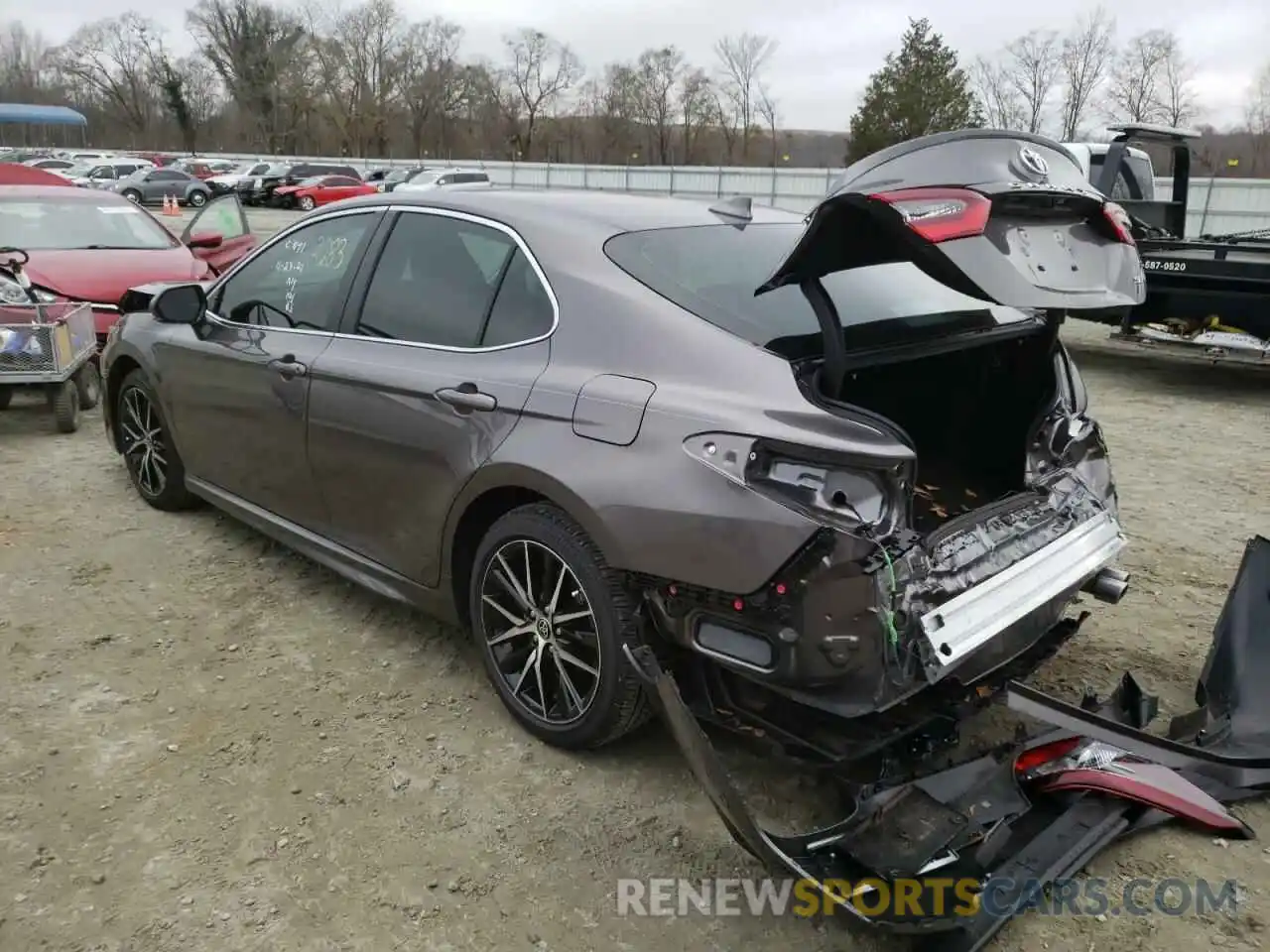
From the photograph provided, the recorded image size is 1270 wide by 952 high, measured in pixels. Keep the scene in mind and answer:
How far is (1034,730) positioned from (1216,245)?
7.32 metres

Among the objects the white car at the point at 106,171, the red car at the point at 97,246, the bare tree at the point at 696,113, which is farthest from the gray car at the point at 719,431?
the bare tree at the point at 696,113

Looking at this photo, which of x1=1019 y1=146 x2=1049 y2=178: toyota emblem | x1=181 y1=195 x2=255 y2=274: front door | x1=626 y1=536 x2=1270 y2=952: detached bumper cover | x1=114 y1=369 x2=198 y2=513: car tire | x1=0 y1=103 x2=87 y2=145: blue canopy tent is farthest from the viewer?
x1=0 y1=103 x2=87 y2=145: blue canopy tent

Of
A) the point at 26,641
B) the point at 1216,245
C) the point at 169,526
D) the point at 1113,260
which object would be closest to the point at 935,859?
the point at 1113,260

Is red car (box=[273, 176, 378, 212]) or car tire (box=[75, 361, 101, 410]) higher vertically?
red car (box=[273, 176, 378, 212])

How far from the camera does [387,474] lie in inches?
134

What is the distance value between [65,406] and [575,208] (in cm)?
506

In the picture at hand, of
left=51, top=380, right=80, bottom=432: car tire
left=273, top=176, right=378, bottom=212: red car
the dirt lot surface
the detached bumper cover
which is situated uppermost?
left=273, top=176, right=378, bottom=212: red car

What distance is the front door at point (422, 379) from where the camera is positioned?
3.08 metres

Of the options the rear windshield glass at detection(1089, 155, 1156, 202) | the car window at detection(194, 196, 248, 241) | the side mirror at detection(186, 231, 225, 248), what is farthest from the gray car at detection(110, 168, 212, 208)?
the rear windshield glass at detection(1089, 155, 1156, 202)

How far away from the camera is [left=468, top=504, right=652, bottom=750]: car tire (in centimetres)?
279

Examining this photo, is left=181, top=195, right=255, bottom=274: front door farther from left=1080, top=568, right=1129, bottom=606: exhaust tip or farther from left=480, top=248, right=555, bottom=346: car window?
Answer: left=1080, top=568, right=1129, bottom=606: exhaust tip

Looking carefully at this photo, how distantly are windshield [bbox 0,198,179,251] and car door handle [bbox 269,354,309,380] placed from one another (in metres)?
5.90

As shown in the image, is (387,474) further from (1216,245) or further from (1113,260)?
(1216,245)

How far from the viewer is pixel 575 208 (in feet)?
10.9
